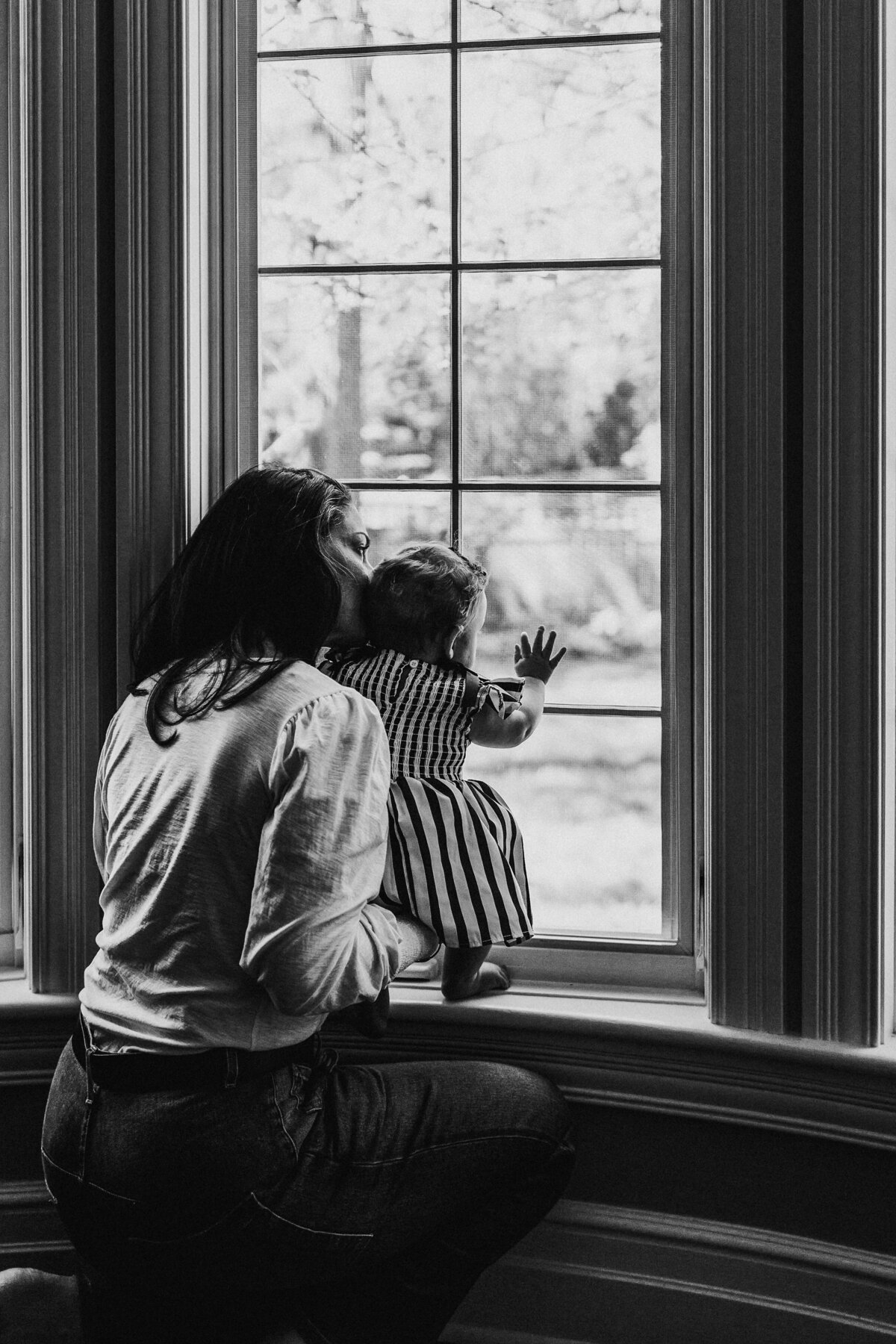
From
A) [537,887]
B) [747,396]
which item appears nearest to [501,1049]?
[537,887]

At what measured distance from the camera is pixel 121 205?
180cm

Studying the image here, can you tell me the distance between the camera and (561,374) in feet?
6.10

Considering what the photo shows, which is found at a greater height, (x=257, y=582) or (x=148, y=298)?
(x=148, y=298)

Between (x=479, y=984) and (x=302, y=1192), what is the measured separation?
533 millimetres

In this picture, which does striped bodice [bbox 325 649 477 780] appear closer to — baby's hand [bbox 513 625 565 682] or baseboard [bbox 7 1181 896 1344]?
baby's hand [bbox 513 625 565 682]

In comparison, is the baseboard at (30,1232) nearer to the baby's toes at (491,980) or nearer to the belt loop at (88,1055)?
the belt loop at (88,1055)

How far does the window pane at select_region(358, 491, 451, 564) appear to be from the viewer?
190cm

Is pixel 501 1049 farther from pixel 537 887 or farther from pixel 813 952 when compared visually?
pixel 813 952

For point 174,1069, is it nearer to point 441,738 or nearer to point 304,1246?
point 304,1246

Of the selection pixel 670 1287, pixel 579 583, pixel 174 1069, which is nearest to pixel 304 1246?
pixel 174 1069

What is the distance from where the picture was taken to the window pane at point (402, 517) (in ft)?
6.24

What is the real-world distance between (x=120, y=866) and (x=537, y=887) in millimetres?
760

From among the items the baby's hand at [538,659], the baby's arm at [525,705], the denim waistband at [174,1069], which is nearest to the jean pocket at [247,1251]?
the denim waistband at [174,1069]

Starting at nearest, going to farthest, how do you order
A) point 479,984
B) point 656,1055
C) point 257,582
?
point 257,582 < point 656,1055 < point 479,984
